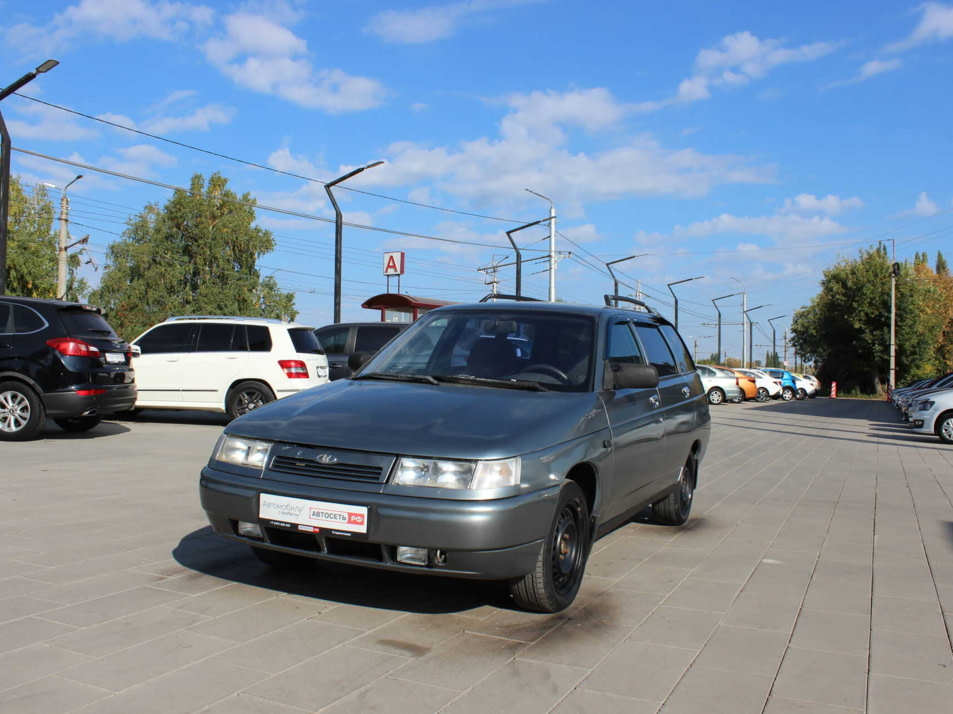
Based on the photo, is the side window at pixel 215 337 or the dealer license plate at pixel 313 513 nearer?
the dealer license plate at pixel 313 513

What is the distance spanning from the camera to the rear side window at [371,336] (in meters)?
16.8

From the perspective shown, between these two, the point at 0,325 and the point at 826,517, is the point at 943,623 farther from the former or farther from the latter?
the point at 0,325

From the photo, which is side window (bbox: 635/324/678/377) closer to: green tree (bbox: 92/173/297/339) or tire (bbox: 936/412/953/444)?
tire (bbox: 936/412/953/444)

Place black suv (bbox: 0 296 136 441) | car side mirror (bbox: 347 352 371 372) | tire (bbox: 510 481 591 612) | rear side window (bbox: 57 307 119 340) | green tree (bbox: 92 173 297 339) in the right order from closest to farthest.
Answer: tire (bbox: 510 481 591 612)
car side mirror (bbox: 347 352 371 372)
black suv (bbox: 0 296 136 441)
rear side window (bbox: 57 307 119 340)
green tree (bbox: 92 173 297 339)

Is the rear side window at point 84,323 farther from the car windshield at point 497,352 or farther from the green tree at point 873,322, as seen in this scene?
the green tree at point 873,322

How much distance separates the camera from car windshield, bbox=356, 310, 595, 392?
491 centimetres

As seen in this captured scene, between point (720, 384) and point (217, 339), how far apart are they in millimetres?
26023

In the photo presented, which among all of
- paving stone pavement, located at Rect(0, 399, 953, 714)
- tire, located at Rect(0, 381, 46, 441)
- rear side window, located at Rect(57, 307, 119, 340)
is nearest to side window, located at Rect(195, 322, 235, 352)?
rear side window, located at Rect(57, 307, 119, 340)

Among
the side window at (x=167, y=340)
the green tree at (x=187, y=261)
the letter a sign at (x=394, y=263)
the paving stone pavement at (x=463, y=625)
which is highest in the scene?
the green tree at (x=187, y=261)

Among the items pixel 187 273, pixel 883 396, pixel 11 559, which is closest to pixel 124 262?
pixel 187 273

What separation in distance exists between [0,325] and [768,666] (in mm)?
10219

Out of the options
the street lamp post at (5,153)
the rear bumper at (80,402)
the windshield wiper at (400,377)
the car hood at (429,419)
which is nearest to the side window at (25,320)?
the rear bumper at (80,402)

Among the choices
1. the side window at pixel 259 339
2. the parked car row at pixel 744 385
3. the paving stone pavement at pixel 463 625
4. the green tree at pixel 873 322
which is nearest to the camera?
the paving stone pavement at pixel 463 625

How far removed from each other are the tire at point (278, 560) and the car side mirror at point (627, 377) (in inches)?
80.1
